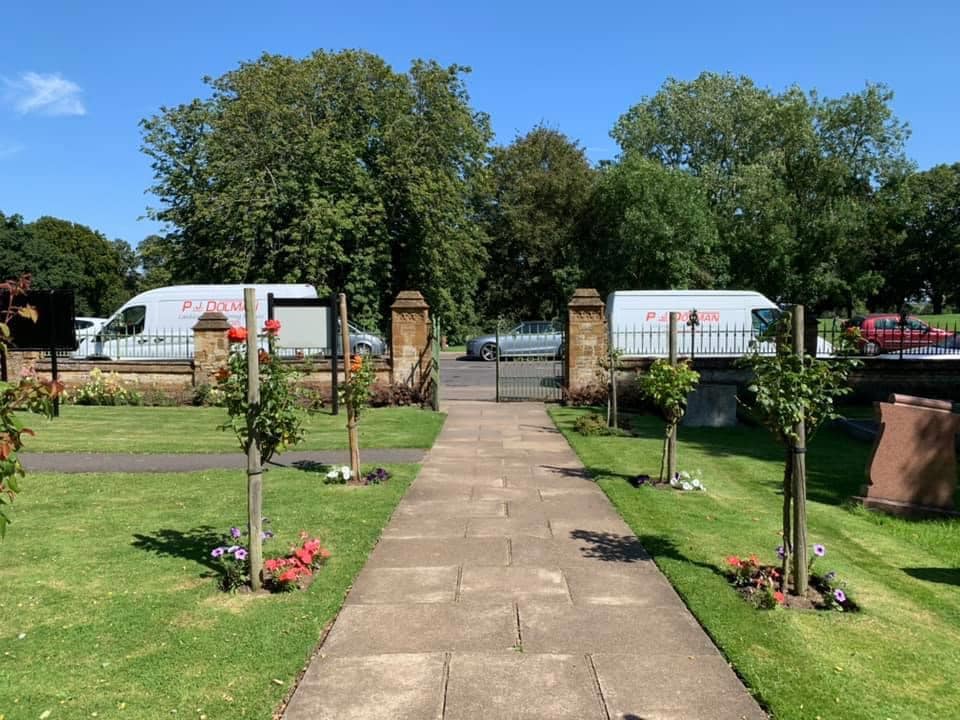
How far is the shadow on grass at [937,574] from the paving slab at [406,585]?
3.67 meters

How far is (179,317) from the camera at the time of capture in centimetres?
2178

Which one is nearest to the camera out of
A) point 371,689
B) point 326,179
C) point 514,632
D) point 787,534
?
point 371,689

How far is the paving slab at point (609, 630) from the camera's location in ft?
13.7

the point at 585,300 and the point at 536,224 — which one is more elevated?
the point at 536,224

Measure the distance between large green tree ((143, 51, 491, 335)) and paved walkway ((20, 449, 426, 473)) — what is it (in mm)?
15371

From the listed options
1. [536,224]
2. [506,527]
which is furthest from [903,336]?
[536,224]

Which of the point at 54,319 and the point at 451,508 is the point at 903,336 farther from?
the point at 54,319

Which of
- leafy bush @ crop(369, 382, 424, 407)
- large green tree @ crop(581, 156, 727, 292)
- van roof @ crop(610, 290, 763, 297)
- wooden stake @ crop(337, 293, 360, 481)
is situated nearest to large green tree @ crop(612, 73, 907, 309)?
large green tree @ crop(581, 156, 727, 292)

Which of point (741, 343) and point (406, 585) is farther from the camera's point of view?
point (741, 343)

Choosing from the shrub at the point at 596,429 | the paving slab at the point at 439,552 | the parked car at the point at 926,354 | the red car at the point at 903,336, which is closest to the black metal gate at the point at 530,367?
the shrub at the point at 596,429

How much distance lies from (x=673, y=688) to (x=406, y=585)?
7.00 ft

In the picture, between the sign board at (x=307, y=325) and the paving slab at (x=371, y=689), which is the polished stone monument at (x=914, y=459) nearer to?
the paving slab at (x=371, y=689)

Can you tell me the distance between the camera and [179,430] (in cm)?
1302

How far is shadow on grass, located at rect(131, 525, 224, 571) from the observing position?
5836 millimetres
